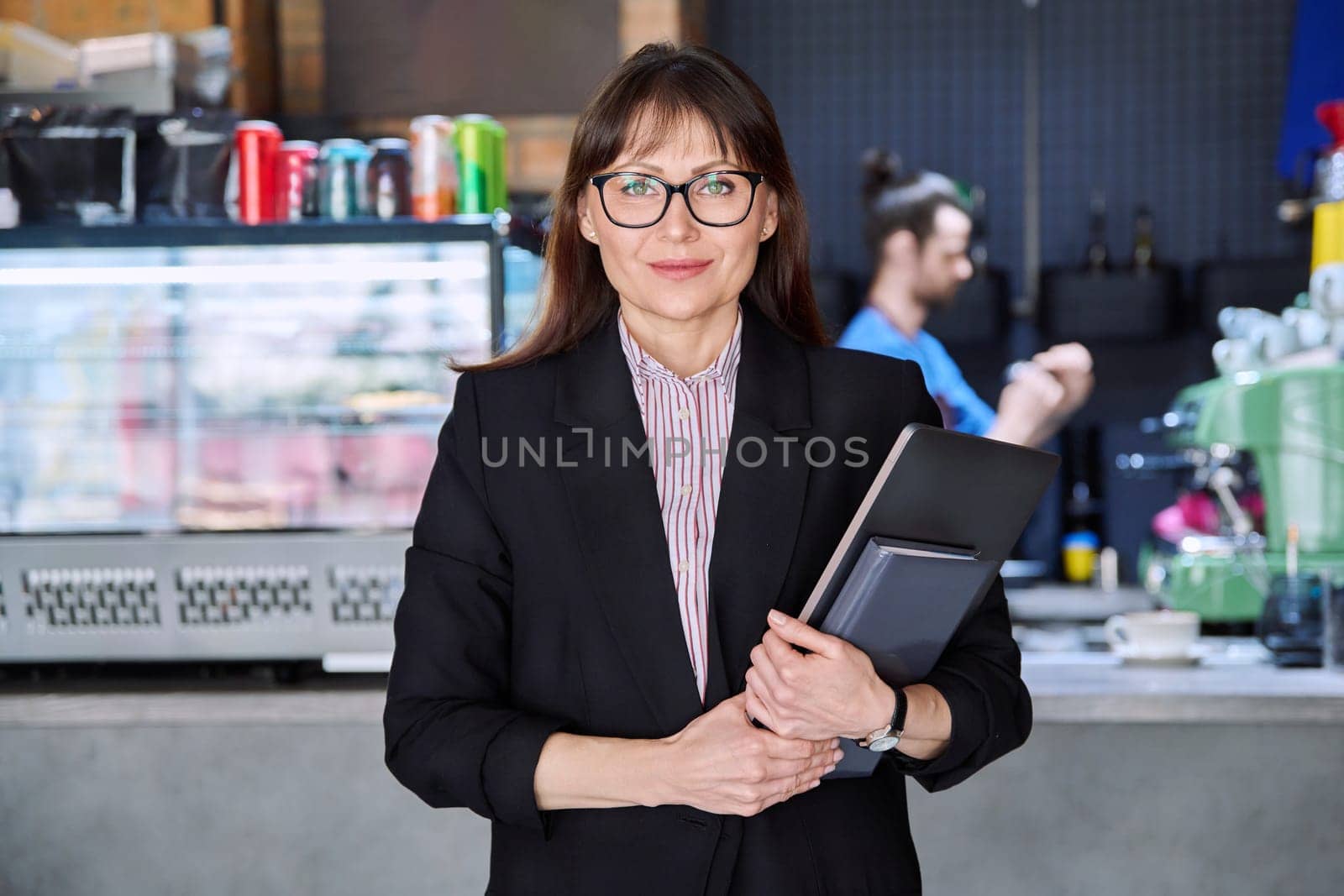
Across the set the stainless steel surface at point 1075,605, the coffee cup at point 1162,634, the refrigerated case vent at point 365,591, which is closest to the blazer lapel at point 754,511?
the refrigerated case vent at point 365,591

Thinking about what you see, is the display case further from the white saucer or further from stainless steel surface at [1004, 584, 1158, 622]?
stainless steel surface at [1004, 584, 1158, 622]

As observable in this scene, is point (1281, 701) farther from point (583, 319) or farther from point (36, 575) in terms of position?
point (36, 575)

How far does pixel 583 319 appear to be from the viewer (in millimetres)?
1403

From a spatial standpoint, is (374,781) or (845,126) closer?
(374,781)

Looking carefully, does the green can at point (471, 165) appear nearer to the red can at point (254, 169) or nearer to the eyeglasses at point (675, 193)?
the red can at point (254, 169)

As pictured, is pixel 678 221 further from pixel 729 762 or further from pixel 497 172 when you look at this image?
pixel 497 172

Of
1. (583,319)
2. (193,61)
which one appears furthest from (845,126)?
(583,319)

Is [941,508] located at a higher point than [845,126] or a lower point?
lower

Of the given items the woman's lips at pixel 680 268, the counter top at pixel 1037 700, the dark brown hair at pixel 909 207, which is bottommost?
the counter top at pixel 1037 700

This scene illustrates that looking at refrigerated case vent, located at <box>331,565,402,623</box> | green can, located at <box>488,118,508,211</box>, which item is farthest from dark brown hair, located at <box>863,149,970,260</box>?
refrigerated case vent, located at <box>331,565,402,623</box>

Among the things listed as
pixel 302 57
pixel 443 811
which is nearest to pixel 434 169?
pixel 443 811

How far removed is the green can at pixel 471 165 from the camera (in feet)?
8.26

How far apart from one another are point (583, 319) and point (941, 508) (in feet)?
1.45

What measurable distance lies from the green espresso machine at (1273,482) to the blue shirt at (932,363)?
0.56m
